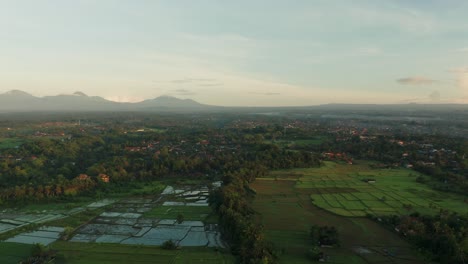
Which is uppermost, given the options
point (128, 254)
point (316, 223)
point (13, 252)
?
point (316, 223)

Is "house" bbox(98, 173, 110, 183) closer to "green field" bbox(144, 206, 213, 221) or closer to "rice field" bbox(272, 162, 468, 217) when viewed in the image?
"green field" bbox(144, 206, 213, 221)

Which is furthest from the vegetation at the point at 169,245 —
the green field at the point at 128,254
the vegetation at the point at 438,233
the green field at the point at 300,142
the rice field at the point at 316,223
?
the green field at the point at 300,142

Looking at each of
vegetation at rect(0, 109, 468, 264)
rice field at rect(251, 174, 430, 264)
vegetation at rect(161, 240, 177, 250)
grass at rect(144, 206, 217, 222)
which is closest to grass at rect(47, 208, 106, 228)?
vegetation at rect(0, 109, 468, 264)

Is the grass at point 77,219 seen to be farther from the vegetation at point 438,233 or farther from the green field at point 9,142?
the green field at point 9,142

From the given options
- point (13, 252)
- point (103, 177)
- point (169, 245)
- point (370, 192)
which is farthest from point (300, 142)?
point (13, 252)

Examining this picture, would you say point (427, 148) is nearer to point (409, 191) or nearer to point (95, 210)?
point (409, 191)

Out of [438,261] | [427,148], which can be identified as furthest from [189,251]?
[427,148]

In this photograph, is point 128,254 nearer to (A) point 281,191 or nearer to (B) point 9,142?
(A) point 281,191
